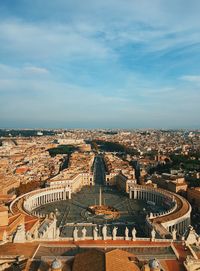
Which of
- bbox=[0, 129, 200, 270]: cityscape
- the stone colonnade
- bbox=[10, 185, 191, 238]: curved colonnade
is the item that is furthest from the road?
bbox=[10, 185, 191, 238]: curved colonnade

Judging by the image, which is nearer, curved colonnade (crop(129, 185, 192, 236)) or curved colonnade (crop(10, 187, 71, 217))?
curved colonnade (crop(129, 185, 192, 236))

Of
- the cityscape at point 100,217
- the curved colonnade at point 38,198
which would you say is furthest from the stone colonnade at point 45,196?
the cityscape at point 100,217

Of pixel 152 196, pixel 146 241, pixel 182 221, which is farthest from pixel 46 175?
pixel 146 241

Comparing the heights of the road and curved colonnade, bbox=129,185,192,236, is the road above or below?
below

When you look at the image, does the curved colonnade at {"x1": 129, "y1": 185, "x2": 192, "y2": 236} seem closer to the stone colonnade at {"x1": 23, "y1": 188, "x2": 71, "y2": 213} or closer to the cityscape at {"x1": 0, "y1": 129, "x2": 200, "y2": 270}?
the cityscape at {"x1": 0, "y1": 129, "x2": 200, "y2": 270}

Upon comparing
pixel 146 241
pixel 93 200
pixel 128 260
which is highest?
pixel 128 260

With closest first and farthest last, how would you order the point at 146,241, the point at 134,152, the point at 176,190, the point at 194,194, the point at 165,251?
the point at 165,251, the point at 146,241, the point at 194,194, the point at 176,190, the point at 134,152

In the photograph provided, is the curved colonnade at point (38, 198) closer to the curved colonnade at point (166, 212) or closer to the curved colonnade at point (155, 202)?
the curved colonnade at point (155, 202)

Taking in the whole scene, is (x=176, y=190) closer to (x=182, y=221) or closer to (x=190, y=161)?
(x=182, y=221)

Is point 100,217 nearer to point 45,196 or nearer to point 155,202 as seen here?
point 155,202
